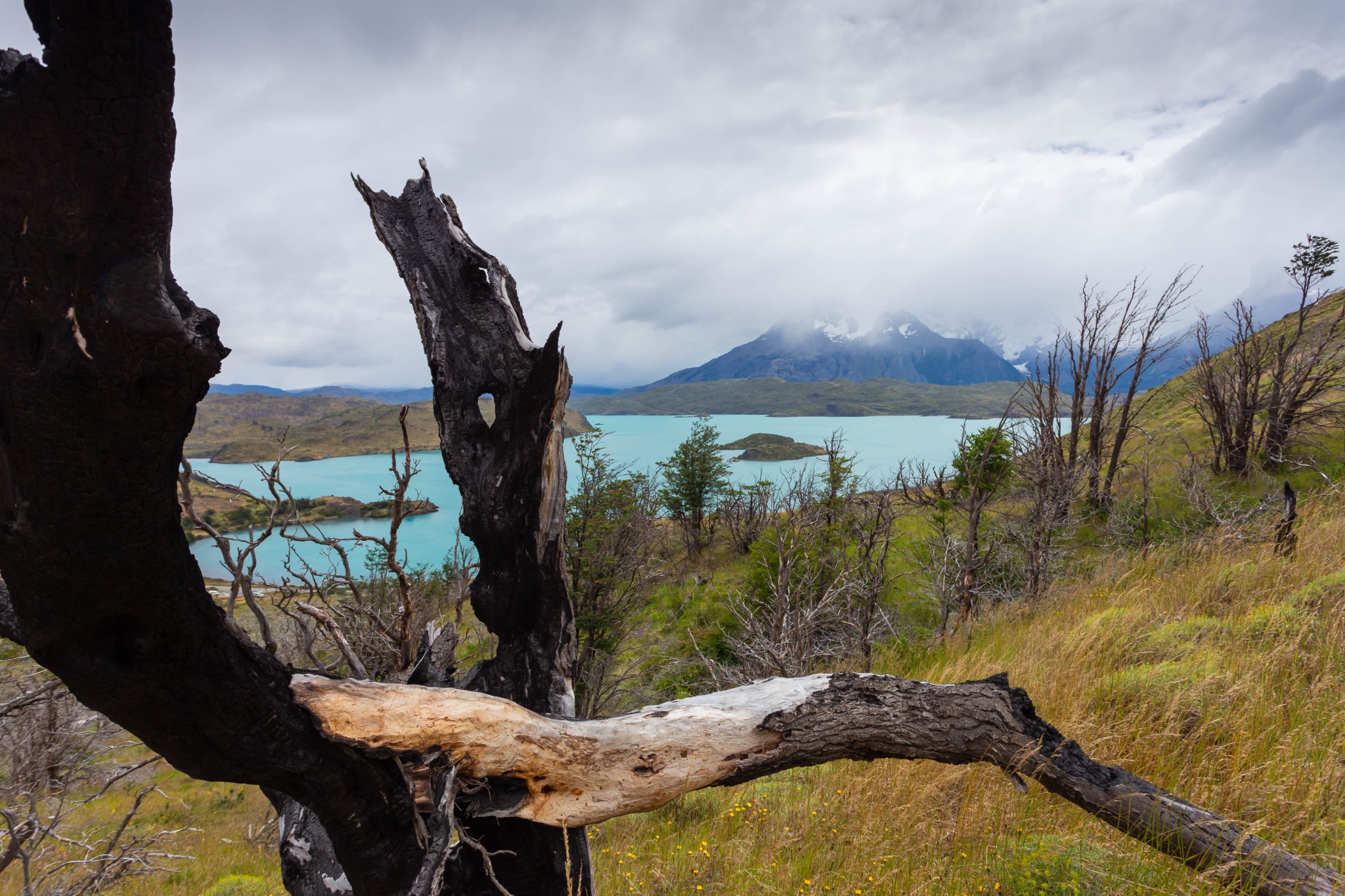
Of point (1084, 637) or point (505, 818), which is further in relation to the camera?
point (1084, 637)

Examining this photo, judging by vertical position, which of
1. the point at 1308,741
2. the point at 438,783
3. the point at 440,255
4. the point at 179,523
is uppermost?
the point at 440,255

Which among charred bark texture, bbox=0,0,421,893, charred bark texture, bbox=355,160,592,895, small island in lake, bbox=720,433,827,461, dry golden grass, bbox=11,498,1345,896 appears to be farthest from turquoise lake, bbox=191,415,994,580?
charred bark texture, bbox=0,0,421,893

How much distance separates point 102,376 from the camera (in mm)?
1188

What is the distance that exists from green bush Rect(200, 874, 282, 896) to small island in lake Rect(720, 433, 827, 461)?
81279 millimetres

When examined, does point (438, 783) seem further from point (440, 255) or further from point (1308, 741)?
point (1308, 741)

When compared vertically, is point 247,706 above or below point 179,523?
below

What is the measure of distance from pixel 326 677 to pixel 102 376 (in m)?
1.17

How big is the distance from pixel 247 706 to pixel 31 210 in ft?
4.48

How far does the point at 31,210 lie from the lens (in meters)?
1.08

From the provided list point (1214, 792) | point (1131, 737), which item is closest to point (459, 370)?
point (1214, 792)

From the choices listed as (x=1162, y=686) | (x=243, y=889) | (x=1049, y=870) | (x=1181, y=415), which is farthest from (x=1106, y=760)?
(x=1181, y=415)

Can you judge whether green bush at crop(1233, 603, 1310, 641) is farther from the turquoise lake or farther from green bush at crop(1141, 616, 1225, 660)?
the turquoise lake

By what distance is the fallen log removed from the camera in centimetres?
204

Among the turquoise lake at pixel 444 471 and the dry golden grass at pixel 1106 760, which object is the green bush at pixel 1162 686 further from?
the turquoise lake at pixel 444 471
